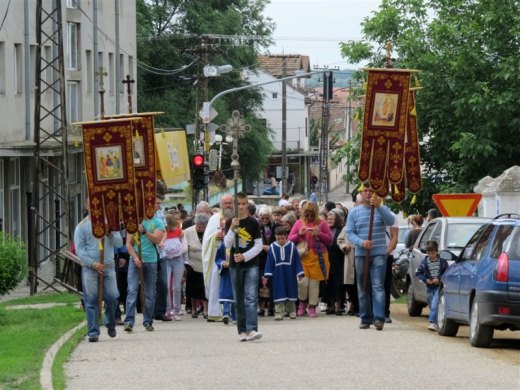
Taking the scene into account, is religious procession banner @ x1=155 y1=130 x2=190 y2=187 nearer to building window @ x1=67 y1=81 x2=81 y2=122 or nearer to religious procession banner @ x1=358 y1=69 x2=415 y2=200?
building window @ x1=67 y1=81 x2=81 y2=122

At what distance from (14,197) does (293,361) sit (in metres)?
26.1

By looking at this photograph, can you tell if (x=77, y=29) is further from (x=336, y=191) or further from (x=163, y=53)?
(x=336, y=191)

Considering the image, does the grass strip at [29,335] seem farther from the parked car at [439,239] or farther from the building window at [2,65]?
the building window at [2,65]

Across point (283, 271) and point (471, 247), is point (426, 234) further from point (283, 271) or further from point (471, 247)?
point (471, 247)

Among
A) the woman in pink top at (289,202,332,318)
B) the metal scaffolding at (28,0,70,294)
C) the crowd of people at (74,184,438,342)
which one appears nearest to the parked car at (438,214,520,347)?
the crowd of people at (74,184,438,342)

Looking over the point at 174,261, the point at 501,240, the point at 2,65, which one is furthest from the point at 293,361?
the point at 2,65

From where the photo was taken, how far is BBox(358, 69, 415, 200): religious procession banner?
20.8 metres

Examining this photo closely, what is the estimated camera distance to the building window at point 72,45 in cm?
4838

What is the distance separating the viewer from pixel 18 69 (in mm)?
40406

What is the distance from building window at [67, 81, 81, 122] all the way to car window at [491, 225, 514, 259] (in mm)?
32990

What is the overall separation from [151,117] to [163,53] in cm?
5488

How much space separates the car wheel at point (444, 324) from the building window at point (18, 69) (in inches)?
915

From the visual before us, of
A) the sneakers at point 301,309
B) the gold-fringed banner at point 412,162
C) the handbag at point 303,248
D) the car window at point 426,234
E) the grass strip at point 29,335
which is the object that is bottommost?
the sneakers at point 301,309

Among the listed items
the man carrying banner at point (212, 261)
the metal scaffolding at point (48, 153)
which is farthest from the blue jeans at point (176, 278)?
the metal scaffolding at point (48, 153)
